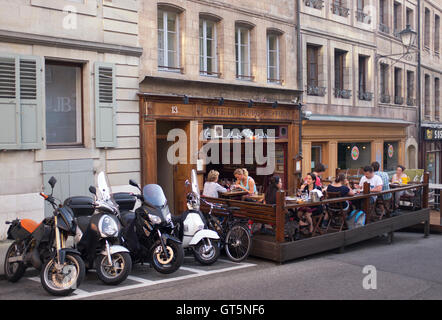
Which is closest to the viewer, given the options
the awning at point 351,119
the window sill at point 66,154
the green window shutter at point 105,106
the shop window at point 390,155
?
the window sill at point 66,154

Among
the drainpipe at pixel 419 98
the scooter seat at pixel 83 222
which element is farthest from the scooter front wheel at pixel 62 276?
the drainpipe at pixel 419 98

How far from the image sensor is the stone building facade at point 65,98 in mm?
10312

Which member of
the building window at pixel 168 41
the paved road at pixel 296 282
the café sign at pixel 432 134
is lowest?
the paved road at pixel 296 282

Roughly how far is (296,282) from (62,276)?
3.16 m

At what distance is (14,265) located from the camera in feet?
23.9

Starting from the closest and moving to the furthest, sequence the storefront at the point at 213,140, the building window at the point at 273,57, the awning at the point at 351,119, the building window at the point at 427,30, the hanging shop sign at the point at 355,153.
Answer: the storefront at the point at 213,140 < the building window at the point at 273,57 < the awning at the point at 351,119 < the hanging shop sign at the point at 355,153 < the building window at the point at 427,30

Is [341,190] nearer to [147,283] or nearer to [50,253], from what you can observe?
[147,283]

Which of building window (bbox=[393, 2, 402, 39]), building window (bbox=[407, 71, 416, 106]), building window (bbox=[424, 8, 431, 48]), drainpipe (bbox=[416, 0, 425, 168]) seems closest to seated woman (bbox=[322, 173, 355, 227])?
building window (bbox=[393, 2, 402, 39])

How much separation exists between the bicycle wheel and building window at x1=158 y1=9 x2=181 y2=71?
5921mm

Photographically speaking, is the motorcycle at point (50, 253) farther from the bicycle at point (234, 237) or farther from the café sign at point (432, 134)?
the café sign at point (432, 134)

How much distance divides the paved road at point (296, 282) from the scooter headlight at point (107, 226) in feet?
2.41

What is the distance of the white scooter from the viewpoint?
8180mm
